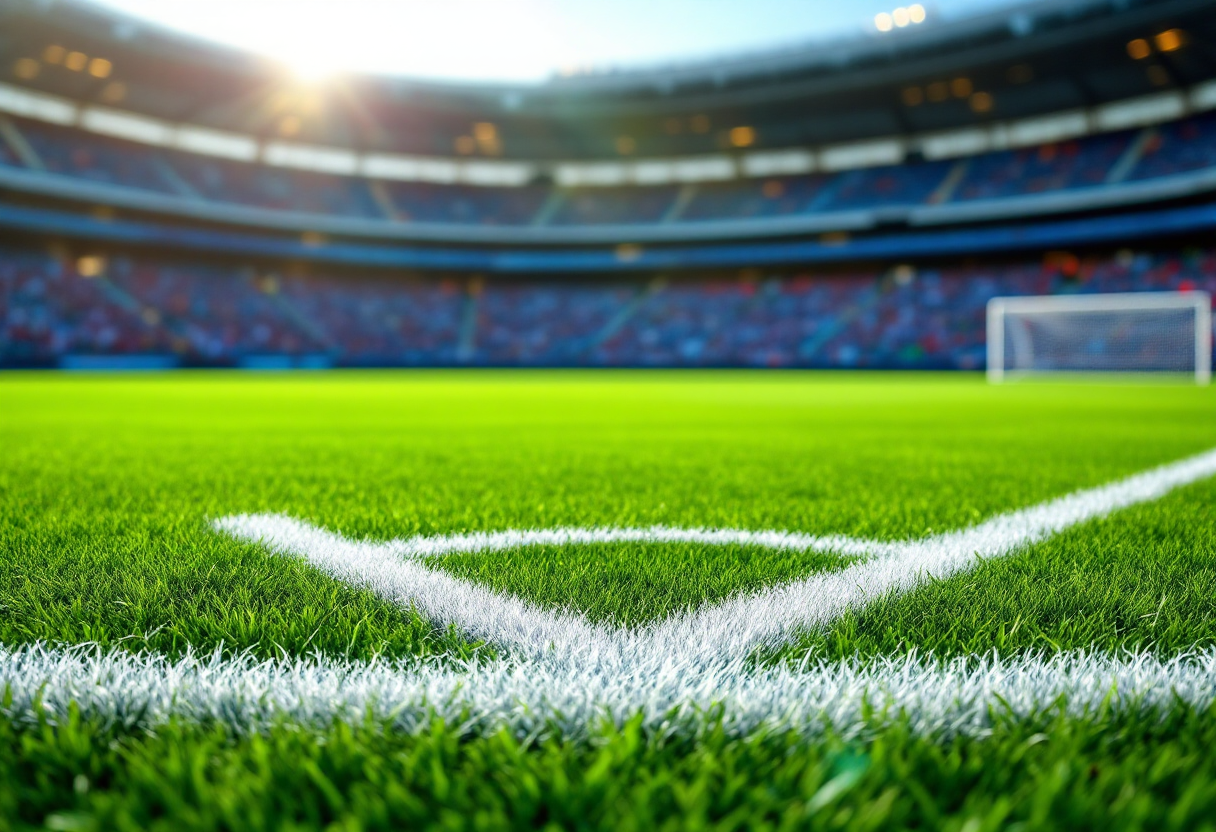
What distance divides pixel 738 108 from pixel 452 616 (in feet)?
96.6

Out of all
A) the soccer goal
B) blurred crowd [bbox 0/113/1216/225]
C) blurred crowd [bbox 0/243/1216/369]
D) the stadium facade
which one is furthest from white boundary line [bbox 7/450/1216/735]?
blurred crowd [bbox 0/113/1216/225]

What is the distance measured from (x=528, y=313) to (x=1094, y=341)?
63.8ft

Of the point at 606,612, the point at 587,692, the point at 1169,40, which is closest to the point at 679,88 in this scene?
the point at 1169,40

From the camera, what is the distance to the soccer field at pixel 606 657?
746 mm

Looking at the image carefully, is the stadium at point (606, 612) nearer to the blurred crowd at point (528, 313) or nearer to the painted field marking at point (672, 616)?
the painted field marking at point (672, 616)

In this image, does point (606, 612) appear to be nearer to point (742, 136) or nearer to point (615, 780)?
point (615, 780)

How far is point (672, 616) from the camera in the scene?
4.40 feet

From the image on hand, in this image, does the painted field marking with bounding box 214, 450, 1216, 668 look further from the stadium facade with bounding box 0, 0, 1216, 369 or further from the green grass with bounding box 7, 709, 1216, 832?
the stadium facade with bounding box 0, 0, 1216, 369

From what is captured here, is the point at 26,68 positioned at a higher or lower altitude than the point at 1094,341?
higher

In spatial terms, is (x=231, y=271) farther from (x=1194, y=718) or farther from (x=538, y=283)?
(x=1194, y=718)

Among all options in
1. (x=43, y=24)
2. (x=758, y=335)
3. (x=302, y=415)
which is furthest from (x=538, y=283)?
(x=302, y=415)

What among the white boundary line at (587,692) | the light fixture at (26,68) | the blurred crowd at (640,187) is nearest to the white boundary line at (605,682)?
the white boundary line at (587,692)

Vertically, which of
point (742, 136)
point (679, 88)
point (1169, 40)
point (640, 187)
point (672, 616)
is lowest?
point (672, 616)

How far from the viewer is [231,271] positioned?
2908 centimetres
